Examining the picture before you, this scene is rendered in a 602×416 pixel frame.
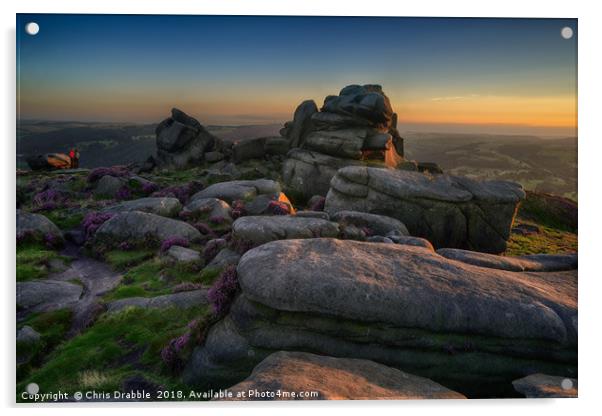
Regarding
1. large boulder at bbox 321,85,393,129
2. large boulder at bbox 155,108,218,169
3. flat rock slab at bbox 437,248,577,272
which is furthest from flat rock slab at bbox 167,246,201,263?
large boulder at bbox 155,108,218,169

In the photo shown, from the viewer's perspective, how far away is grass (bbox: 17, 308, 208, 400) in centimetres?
1001

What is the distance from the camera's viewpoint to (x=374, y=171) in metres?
22.7

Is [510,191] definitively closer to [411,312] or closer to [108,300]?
[411,312]

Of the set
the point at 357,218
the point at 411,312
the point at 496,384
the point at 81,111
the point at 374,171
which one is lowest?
the point at 496,384

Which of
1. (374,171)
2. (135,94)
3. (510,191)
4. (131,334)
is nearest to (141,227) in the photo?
(135,94)

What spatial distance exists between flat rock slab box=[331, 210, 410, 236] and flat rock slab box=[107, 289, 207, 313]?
333 inches

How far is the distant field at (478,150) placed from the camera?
1287 cm

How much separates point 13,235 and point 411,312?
11601 mm

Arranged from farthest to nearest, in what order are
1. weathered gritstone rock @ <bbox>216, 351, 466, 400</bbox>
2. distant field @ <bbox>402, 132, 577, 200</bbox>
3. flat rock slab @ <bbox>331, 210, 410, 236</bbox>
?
flat rock slab @ <bbox>331, 210, 410, 236</bbox> < distant field @ <bbox>402, 132, 577, 200</bbox> < weathered gritstone rock @ <bbox>216, 351, 466, 400</bbox>

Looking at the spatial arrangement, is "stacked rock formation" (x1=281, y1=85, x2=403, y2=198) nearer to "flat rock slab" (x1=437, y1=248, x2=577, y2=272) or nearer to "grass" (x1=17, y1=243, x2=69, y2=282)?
"grass" (x1=17, y1=243, x2=69, y2=282)

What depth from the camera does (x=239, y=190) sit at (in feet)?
88.9

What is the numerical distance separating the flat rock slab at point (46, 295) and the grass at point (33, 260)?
0.34 metres

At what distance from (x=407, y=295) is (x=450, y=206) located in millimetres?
13039

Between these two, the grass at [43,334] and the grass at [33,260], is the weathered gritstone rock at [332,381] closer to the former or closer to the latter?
the grass at [43,334]
